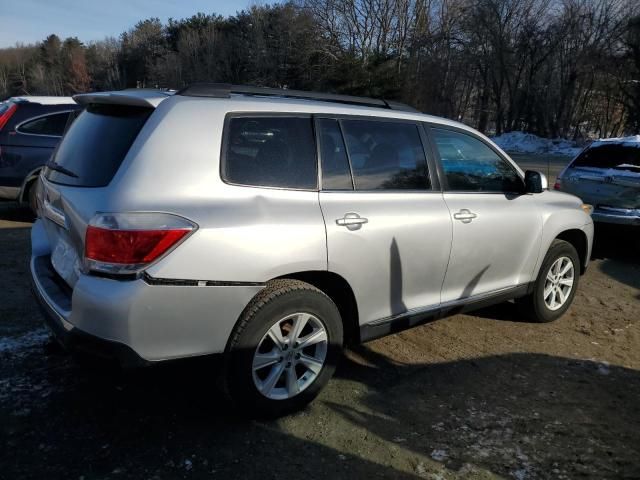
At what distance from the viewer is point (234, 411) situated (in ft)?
10.5

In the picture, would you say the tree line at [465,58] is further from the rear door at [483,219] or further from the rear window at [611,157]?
the rear door at [483,219]

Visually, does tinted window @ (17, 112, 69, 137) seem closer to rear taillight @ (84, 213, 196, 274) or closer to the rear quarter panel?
the rear quarter panel

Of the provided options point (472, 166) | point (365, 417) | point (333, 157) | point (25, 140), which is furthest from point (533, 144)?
point (365, 417)

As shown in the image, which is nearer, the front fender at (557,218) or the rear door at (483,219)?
the rear door at (483,219)

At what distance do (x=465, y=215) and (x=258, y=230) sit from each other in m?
1.70

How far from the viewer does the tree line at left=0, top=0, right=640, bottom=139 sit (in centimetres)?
3472

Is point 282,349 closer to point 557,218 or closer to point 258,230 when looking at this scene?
point 258,230

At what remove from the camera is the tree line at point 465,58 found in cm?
3472

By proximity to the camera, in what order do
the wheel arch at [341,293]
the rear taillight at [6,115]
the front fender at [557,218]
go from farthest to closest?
the rear taillight at [6,115] < the front fender at [557,218] < the wheel arch at [341,293]

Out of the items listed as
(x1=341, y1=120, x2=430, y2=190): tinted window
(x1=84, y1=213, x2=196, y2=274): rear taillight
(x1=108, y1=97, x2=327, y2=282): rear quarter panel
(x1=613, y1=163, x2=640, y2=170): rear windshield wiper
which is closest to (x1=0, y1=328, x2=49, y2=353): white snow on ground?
(x1=84, y1=213, x2=196, y2=274): rear taillight

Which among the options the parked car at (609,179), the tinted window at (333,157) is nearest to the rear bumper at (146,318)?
the tinted window at (333,157)

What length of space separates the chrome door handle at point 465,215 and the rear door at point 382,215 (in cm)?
10

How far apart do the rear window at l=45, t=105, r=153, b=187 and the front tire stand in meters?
1.02

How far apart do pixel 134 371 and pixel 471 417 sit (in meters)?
1.94
